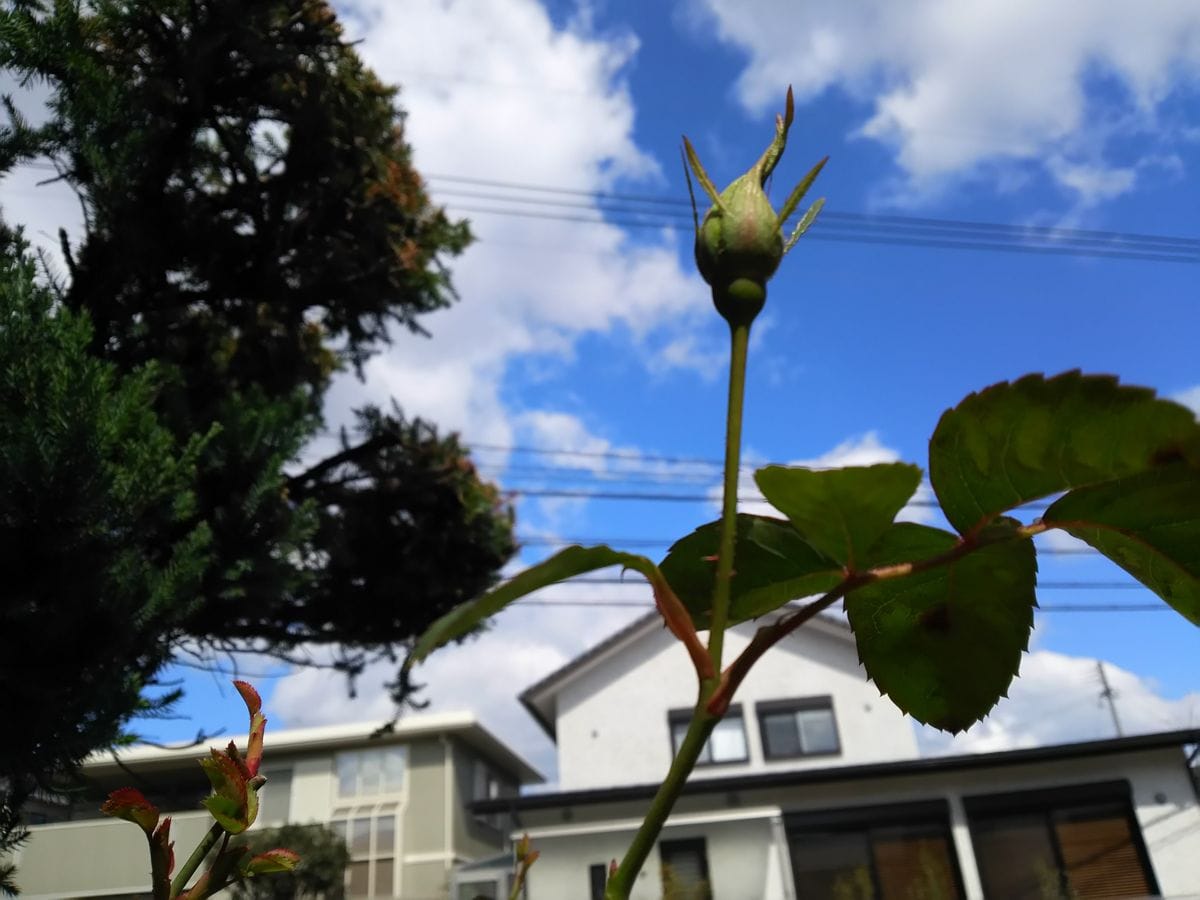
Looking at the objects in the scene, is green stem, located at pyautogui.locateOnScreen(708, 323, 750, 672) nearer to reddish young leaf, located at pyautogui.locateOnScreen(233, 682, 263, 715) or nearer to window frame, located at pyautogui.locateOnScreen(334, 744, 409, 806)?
reddish young leaf, located at pyautogui.locateOnScreen(233, 682, 263, 715)

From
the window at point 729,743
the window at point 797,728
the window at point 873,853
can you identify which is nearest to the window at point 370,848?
the window at point 729,743

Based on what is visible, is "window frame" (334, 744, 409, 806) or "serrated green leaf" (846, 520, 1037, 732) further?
"window frame" (334, 744, 409, 806)

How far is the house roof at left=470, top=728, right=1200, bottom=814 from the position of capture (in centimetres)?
1080

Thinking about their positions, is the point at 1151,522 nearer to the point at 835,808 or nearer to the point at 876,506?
the point at 876,506

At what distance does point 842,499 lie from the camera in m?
0.32

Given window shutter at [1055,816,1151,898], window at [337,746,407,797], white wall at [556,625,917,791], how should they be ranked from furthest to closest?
1. window at [337,746,407,797]
2. white wall at [556,625,917,791]
3. window shutter at [1055,816,1151,898]

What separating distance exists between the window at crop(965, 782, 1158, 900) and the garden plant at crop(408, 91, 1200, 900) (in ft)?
39.7

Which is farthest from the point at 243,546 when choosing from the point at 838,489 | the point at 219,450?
the point at 838,489

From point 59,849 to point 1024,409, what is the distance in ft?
8.64

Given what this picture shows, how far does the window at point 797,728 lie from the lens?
13.2 metres

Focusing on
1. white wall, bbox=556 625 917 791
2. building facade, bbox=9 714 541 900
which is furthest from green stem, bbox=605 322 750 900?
building facade, bbox=9 714 541 900

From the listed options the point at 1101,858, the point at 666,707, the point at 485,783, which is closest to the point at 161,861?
the point at 1101,858

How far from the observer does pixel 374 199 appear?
5.43 meters

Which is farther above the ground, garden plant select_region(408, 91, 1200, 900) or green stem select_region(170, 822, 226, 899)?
garden plant select_region(408, 91, 1200, 900)
